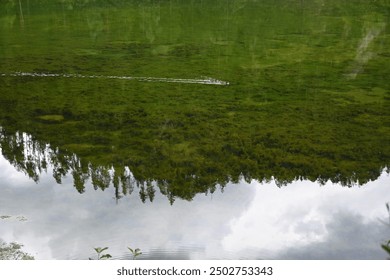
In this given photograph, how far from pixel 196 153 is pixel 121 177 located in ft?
5.21

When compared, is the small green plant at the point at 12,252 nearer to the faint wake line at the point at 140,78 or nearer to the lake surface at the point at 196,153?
the lake surface at the point at 196,153

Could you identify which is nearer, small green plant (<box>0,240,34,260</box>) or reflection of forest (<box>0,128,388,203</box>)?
small green plant (<box>0,240,34,260</box>)

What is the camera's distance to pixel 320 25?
1142 inches

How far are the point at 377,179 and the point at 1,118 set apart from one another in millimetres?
8162

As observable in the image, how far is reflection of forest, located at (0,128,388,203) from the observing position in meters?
8.16

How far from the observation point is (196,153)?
30.9 ft

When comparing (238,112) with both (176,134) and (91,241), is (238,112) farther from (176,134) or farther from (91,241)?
(91,241)

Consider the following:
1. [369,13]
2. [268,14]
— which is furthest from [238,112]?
[369,13]

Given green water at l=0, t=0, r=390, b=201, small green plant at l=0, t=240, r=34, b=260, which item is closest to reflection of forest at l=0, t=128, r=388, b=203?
green water at l=0, t=0, r=390, b=201

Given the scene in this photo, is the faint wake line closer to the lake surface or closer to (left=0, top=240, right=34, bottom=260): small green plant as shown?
the lake surface

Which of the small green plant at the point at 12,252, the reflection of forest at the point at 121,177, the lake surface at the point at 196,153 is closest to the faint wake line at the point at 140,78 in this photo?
the lake surface at the point at 196,153

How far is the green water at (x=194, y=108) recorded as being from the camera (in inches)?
349

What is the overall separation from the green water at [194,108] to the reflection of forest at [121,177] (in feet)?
0.07

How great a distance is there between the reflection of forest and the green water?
2 cm
